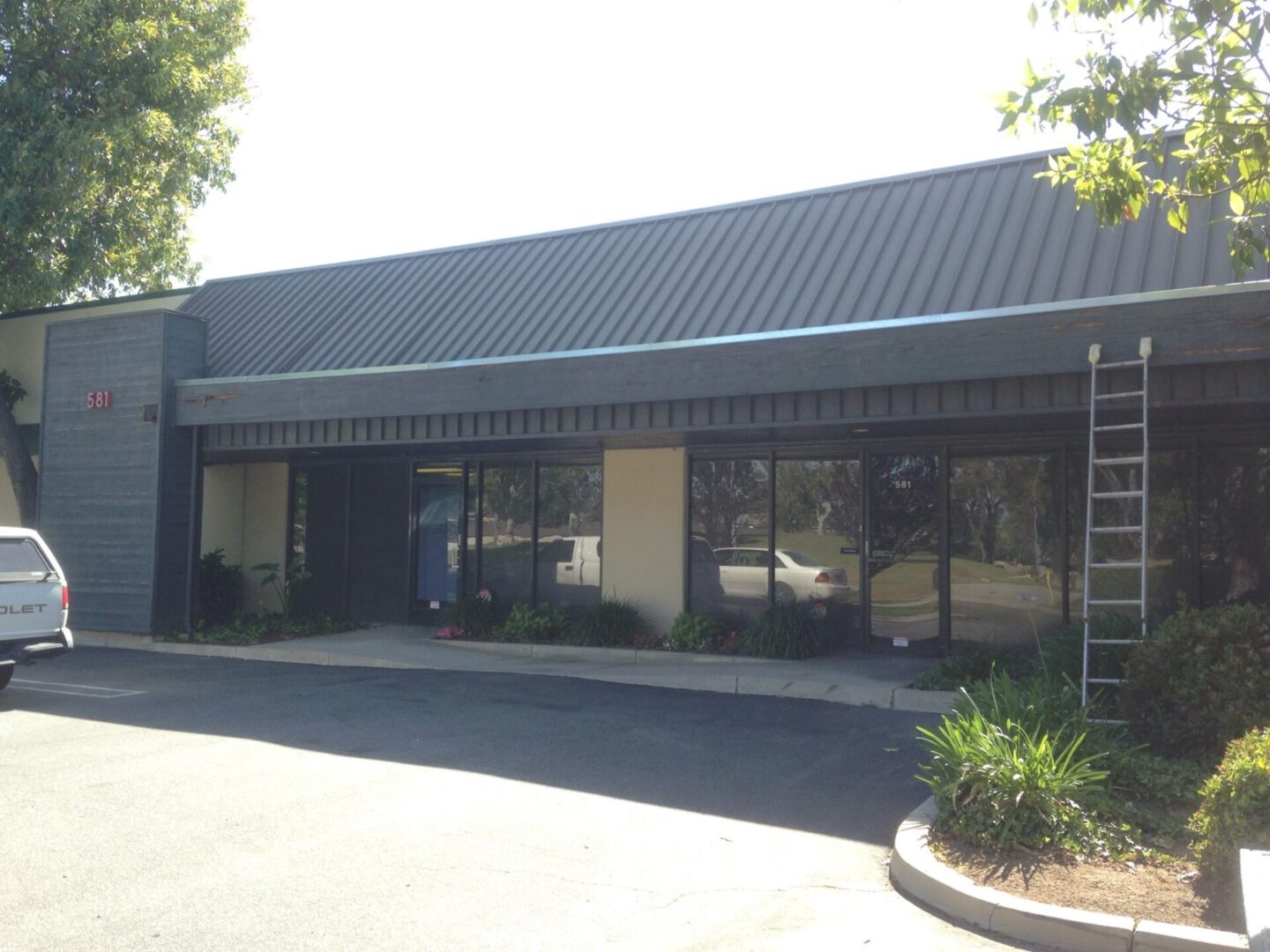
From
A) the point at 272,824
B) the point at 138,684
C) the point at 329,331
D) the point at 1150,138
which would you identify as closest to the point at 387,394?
the point at 329,331

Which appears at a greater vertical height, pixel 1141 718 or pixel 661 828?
pixel 1141 718

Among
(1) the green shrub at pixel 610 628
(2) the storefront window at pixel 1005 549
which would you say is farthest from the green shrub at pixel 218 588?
(2) the storefront window at pixel 1005 549

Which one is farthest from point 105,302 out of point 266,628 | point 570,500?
point 570,500

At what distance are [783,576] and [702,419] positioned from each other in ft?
10.1

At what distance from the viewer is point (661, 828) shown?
7141 millimetres

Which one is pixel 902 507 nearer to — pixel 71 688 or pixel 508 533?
pixel 508 533

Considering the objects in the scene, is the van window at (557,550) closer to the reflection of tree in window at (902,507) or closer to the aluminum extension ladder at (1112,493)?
the reflection of tree in window at (902,507)

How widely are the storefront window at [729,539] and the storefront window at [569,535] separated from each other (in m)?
1.65

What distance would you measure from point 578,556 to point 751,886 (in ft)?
35.2

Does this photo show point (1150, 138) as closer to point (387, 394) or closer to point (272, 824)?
point (272, 824)

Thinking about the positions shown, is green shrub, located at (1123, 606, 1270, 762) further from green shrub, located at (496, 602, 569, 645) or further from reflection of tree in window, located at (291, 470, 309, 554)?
reflection of tree in window, located at (291, 470, 309, 554)

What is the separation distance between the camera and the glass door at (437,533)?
17984 mm

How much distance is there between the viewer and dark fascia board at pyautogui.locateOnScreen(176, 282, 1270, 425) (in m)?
9.53


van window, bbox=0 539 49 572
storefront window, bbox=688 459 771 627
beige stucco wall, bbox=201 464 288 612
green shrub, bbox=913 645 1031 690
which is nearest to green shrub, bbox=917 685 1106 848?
green shrub, bbox=913 645 1031 690
